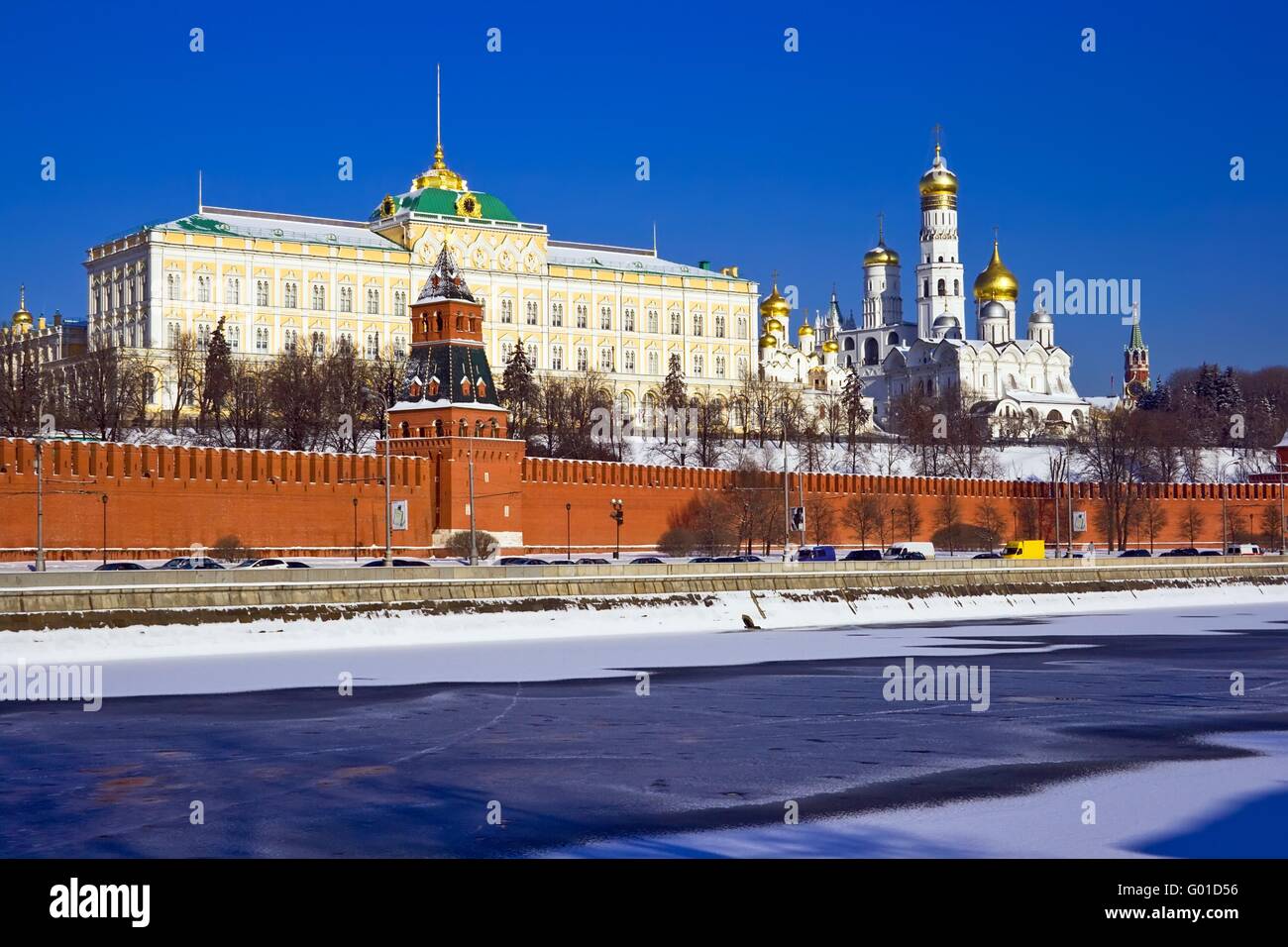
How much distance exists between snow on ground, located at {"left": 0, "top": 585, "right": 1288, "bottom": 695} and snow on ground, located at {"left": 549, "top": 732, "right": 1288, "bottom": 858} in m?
12.5

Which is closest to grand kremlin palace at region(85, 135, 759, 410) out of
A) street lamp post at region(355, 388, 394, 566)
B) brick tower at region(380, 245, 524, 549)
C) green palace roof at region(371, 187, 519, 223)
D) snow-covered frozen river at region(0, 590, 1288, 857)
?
green palace roof at region(371, 187, 519, 223)

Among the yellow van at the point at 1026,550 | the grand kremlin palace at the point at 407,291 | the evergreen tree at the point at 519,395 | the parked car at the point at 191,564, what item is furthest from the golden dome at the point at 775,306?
the parked car at the point at 191,564

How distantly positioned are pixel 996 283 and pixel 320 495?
96.2 metres

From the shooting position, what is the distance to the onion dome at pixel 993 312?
467 ft

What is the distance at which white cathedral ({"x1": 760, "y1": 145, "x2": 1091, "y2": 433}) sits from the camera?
440 ft

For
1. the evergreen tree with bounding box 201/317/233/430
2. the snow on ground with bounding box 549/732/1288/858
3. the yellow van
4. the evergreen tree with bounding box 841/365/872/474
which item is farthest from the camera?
the evergreen tree with bounding box 841/365/872/474

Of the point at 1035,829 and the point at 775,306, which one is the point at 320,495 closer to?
the point at 1035,829

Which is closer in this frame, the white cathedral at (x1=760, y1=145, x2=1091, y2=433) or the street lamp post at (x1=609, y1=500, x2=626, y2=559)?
the street lamp post at (x1=609, y1=500, x2=626, y2=559)

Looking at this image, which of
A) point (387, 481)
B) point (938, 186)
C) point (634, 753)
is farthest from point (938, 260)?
point (634, 753)

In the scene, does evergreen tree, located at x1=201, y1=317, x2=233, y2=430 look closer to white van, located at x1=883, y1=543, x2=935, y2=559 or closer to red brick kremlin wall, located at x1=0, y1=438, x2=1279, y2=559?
red brick kremlin wall, located at x1=0, y1=438, x2=1279, y2=559

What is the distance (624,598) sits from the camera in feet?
134

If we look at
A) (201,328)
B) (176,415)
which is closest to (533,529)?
(176,415)

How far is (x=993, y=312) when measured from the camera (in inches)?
5605
